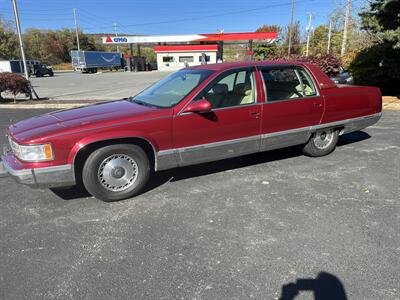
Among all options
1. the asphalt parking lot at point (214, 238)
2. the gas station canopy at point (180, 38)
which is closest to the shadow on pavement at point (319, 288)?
the asphalt parking lot at point (214, 238)

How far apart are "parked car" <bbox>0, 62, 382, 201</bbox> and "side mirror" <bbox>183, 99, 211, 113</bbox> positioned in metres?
0.01

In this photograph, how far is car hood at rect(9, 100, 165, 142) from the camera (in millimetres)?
3668

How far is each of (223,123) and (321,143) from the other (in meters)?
2.20

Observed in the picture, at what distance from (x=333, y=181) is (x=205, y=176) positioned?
1.82 m

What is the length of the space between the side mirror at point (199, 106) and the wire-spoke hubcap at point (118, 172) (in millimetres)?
963

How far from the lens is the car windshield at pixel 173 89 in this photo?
4.34 metres

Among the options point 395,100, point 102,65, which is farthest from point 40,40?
point 395,100

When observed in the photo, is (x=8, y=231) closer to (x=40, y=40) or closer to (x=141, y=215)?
(x=141, y=215)

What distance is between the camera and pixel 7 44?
6300 centimetres

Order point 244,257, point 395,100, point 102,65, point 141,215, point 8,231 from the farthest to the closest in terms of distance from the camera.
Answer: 1. point 102,65
2. point 395,100
3. point 141,215
4. point 8,231
5. point 244,257

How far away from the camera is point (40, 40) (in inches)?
3051

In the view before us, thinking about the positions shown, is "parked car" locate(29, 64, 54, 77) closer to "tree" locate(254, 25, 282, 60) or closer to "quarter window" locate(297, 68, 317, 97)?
"tree" locate(254, 25, 282, 60)

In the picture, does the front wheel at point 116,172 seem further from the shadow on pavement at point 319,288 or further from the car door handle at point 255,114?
the shadow on pavement at point 319,288

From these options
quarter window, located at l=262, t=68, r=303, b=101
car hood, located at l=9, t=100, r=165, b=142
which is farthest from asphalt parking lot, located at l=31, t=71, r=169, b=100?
quarter window, located at l=262, t=68, r=303, b=101
